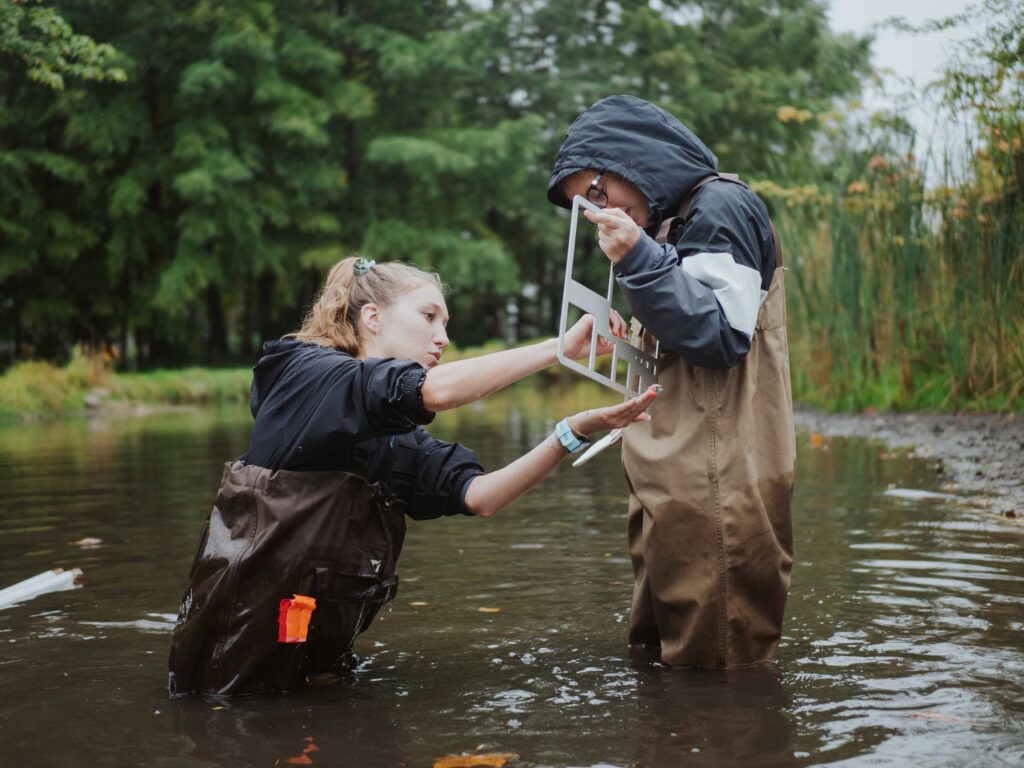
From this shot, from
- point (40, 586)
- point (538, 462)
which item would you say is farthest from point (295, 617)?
point (40, 586)

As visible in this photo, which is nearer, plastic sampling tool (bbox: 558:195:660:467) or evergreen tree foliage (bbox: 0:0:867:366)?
plastic sampling tool (bbox: 558:195:660:467)

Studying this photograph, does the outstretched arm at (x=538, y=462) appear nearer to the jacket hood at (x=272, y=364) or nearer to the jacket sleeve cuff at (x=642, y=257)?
the jacket sleeve cuff at (x=642, y=257)

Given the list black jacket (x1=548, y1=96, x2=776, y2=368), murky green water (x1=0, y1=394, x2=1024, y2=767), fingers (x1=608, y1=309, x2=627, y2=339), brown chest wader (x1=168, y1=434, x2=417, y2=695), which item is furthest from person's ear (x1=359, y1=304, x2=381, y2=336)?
→ murky green water (x1=0, y1=394, x2=1024, y2=767)

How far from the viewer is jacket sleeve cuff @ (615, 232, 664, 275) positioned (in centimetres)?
323

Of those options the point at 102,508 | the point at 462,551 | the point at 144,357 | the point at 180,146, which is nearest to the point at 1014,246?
the point at 462,551

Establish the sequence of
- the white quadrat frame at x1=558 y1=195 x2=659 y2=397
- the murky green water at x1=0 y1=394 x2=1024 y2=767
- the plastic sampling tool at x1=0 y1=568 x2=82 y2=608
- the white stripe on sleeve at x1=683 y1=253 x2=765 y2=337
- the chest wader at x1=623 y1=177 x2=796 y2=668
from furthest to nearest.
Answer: the plastic sampling tool at x1=0 y1=568 x2=82 y2=608, the chest wader at x1=623 y1=177 x2=796 y2=668, the white stripe on sleeve at x1=683 y1=253 x2=765 y2=337, the white quadrat frame at x1=558 y1=195 x2=659 y2=397, the murky green water at x1=0 y1=394 x2=1024 y2=767

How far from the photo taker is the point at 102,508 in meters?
7.77

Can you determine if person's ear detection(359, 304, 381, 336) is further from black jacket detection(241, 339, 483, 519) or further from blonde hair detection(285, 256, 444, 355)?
black jacket detection(241, 339, 483, 519)

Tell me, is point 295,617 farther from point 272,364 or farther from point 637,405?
point 637,405

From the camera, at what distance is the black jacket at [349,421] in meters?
3.33

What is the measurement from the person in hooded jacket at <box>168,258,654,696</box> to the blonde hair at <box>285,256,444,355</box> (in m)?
0.07

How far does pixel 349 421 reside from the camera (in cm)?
339

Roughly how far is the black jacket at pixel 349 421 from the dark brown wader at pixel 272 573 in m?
0.08

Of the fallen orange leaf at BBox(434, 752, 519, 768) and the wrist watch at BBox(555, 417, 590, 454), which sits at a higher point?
the wrist watch at BBox(555, 417, 590, 454)
